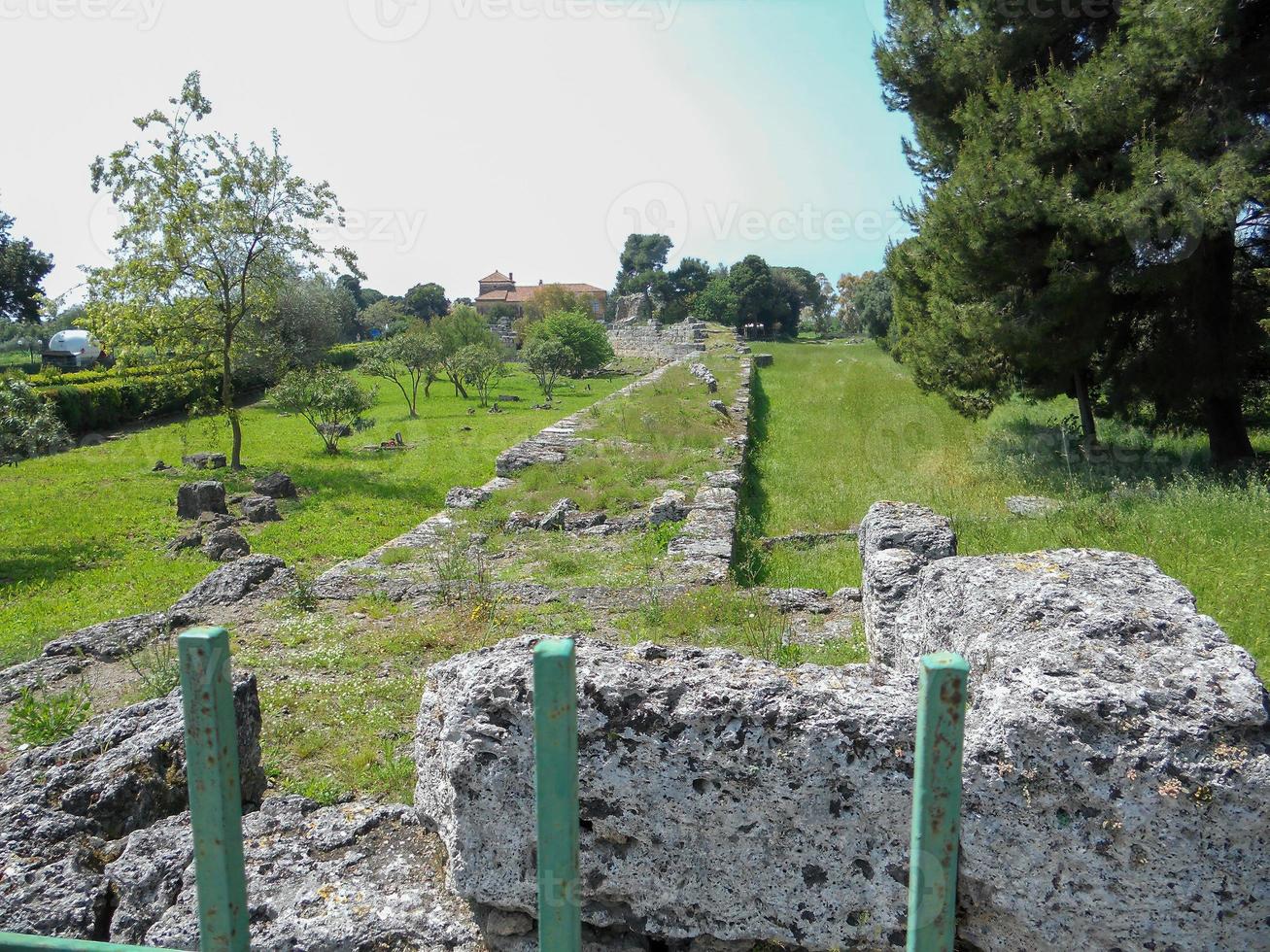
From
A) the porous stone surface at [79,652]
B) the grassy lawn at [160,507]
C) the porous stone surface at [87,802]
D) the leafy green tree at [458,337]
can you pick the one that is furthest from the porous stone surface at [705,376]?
the porous stone surface at [87,802]

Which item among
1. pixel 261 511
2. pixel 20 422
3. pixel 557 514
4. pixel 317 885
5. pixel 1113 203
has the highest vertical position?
pixel 1113 203

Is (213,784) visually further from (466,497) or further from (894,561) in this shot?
(466,497)

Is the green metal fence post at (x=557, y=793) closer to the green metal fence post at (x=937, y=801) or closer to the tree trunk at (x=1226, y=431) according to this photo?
the green metal fence post at (x=937, y=801)

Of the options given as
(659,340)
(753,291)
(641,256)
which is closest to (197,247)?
(659,340)

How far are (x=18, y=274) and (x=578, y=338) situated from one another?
2562cm

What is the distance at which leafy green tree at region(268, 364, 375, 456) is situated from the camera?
19.5m

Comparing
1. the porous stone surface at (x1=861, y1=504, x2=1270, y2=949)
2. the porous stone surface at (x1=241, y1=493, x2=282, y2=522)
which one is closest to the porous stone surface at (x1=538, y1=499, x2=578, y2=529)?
the porous stone surface at (x1=241, y1=493, x2=282, y2=522)

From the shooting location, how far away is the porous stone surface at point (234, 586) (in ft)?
22.6

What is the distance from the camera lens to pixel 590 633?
18.9ft

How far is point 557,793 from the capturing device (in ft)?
4.05

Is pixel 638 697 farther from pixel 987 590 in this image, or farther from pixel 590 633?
pixel 590 633

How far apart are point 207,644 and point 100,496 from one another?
51.3 feet

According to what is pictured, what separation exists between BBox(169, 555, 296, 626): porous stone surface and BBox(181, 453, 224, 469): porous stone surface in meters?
10.9

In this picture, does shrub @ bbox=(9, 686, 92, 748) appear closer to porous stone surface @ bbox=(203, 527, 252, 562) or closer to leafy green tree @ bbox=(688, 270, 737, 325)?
porous stone surface @ bbox=(203, 527, 252, 562)
